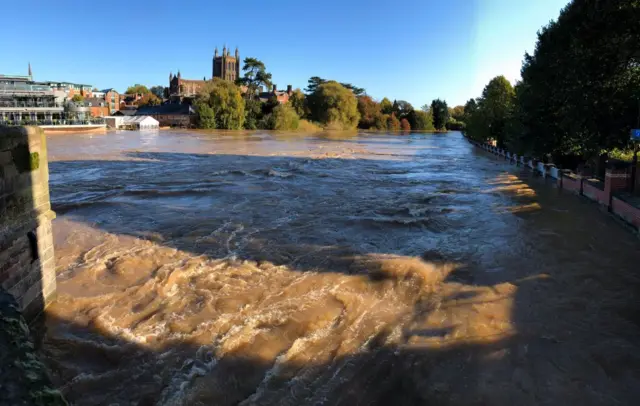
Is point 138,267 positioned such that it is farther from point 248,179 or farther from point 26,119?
point 26,119

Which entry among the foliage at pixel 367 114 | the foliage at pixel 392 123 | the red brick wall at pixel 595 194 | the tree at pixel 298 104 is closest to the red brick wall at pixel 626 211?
the red brick wall at pixel 595 194

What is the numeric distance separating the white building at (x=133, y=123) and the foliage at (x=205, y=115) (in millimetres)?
9747

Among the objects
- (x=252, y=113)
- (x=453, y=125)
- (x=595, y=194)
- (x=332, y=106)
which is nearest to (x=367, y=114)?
(x=332, y=106)

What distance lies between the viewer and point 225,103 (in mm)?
86000

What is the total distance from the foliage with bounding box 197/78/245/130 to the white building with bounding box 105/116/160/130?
34.0 ft

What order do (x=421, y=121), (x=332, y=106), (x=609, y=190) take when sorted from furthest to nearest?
(x=421, y=121) < (x=332, y=106) < (x=609, y=190)

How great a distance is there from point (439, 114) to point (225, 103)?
70.9 m

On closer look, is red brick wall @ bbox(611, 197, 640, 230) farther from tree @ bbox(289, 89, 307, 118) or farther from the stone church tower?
the stone church tower

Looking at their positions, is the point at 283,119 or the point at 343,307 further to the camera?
the point at 283,119

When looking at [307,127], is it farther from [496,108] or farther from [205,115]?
[496,108]

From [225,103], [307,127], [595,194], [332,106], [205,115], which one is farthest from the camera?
[332,106]

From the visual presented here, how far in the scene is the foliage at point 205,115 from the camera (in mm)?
85312

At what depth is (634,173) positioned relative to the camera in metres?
12.4

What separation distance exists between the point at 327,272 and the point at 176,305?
2.73 metres
